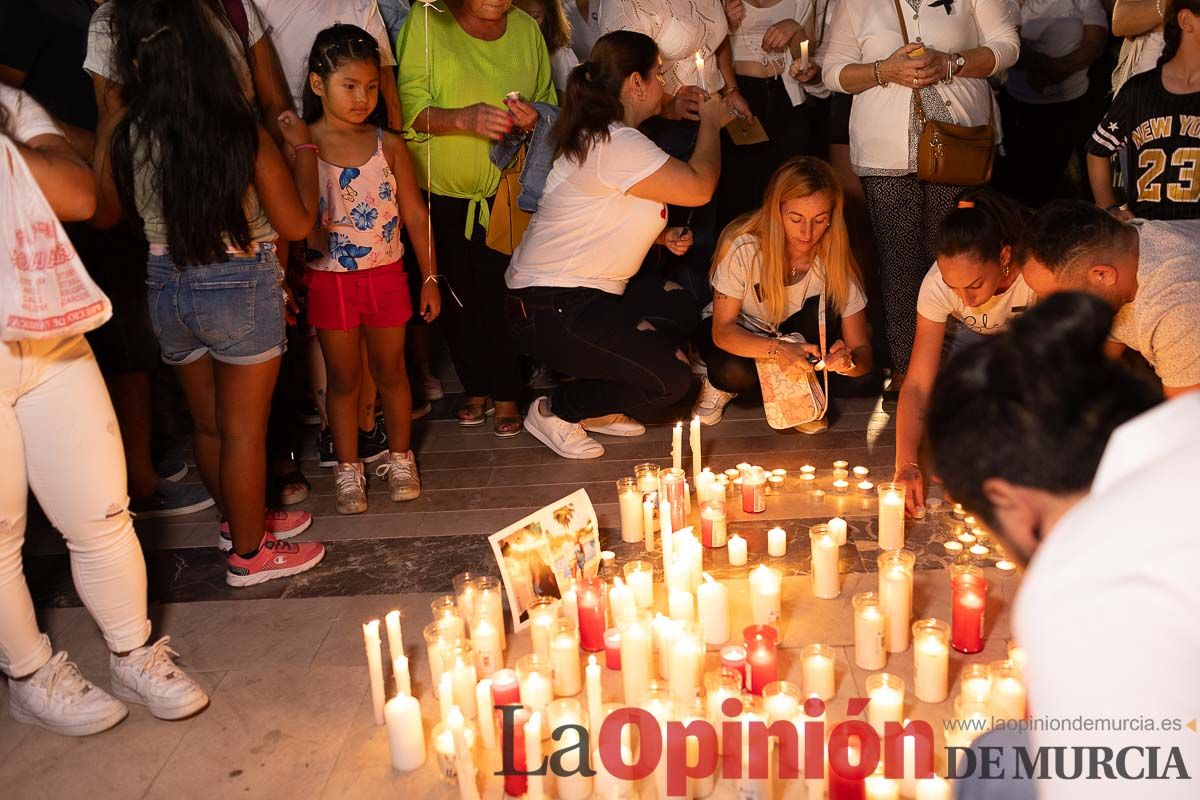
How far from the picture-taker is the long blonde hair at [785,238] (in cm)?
370

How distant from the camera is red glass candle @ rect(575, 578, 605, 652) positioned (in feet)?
8.82

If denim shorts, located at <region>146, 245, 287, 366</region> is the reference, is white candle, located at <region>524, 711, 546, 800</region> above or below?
below

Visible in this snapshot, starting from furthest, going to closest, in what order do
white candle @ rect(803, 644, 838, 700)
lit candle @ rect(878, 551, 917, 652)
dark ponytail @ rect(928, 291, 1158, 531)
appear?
lit candle @ rect(878, 551, 917, 652)
white candle @ rect(803, 644, 838, 700)
dark ponytail @ rect(928, 291, 1158, 531)

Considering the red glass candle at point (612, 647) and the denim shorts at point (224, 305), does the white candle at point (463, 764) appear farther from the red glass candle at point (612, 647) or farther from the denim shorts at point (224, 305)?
the denim shorts at point (224, 305)

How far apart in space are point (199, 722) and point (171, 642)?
0.42 metres

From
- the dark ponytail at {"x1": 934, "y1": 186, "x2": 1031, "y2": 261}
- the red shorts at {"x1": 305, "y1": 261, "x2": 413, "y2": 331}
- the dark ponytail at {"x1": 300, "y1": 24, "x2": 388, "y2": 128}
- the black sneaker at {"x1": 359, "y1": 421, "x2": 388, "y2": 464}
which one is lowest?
the black sneaker at {"x1": 359, "y1": 421, "x2": 388, "y2": 464}

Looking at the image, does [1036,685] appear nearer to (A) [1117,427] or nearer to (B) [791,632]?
(A) [1117,427]

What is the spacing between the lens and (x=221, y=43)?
258 centimetres

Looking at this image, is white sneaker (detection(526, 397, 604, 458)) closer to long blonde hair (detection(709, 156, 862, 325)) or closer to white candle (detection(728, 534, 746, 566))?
long blonde hair (detection(709, 156, 862, 325))

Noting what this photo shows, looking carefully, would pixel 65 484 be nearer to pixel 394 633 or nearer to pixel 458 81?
pixel 394 633

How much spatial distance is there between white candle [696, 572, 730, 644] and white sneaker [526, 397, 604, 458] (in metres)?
1.38

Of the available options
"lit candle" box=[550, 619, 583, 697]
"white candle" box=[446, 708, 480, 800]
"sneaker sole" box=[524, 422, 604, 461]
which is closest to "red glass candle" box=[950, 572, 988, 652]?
"lit candle" box=[550, 619, 583, 697]

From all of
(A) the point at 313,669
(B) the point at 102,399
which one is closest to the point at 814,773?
(A) the point at 313,669

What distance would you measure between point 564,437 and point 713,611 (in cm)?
151
